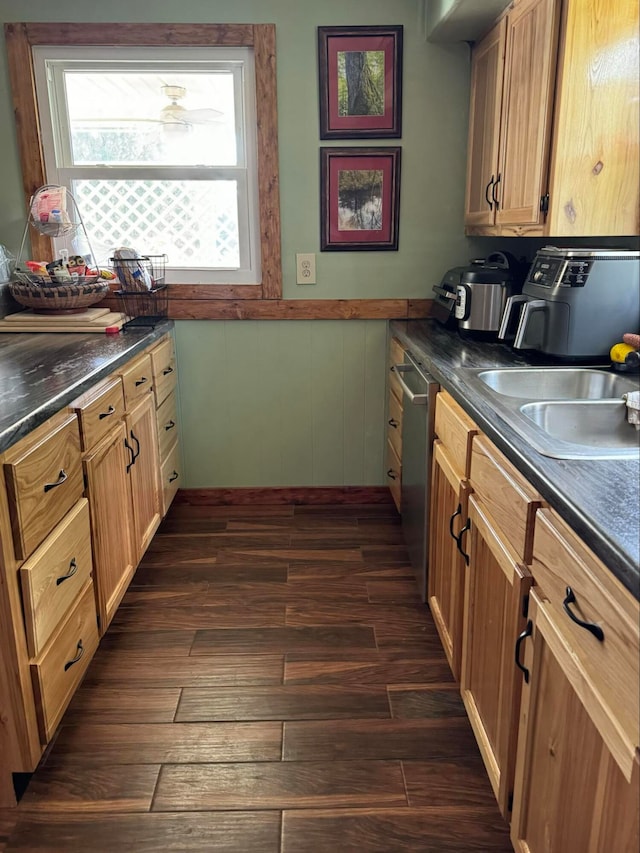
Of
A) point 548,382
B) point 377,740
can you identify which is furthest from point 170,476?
point 548,382

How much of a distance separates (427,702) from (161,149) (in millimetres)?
2448

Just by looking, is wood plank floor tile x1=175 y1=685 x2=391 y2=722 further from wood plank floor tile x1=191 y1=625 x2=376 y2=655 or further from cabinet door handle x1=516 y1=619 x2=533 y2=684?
cabinet door handle x1=516 y1=619 x2=533 y2=684

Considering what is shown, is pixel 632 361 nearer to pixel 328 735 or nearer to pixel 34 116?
pixel 328 735

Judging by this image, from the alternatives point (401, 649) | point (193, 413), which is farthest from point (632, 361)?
point (193, 413)

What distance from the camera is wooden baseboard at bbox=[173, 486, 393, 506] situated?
3.33m

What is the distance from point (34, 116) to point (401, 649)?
8.45ft

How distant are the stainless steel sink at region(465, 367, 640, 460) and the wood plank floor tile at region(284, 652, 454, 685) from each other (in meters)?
0.86

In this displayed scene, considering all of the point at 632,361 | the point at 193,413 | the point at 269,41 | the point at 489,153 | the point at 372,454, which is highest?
the point at 269,41

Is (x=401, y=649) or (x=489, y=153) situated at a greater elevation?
(x=489, y=153)

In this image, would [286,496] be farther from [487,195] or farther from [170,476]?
[487,195]

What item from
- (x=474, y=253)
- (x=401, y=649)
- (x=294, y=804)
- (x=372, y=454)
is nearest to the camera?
(x=294, y=804)

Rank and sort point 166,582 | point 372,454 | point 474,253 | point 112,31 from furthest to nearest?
point 372,454 → point 474,253 → point 112,31 → point 166,582

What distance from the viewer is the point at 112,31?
110 inches

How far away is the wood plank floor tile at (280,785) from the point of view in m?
1.61
